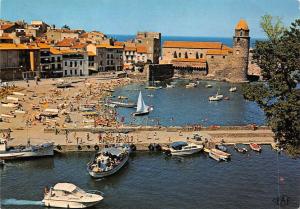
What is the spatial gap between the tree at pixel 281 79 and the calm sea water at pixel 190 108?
29.7 metres

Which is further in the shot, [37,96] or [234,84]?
[234,84]

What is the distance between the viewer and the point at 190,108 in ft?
242

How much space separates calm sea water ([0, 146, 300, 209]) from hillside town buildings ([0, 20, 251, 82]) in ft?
165

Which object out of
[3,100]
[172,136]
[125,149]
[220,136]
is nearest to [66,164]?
[125,149]

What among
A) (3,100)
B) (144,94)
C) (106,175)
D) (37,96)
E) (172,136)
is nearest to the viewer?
(106,175)

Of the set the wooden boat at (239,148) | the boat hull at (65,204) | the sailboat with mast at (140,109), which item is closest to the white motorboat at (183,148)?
the wooden boat at (239,148)

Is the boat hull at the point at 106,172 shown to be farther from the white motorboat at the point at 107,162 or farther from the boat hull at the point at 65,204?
the boat hull at the point at 65,204

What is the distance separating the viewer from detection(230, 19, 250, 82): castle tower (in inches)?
4478

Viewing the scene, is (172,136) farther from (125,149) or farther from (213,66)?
(213,66)

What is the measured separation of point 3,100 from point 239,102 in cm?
3899

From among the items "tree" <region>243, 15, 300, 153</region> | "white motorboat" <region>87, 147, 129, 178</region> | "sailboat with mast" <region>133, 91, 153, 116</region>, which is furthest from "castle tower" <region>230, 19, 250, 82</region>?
"tree" <region>243, 15, 300, 153</region>

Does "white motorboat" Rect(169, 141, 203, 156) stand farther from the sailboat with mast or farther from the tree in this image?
the sailboat with mast

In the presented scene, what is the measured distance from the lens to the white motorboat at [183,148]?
43.6m

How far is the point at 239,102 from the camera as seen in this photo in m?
82.2
